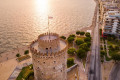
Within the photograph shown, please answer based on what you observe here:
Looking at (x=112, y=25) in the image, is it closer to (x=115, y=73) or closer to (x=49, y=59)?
(x=115, y=73)

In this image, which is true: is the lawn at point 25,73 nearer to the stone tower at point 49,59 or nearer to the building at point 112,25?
the stone tower at point 49,59

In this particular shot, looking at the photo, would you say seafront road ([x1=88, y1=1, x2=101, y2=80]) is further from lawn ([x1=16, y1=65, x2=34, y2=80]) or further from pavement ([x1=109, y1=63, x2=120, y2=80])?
lawn ([x1=16, y1=65, x2=34, y2=80])

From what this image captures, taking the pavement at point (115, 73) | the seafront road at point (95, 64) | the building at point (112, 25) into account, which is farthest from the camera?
the building at point (112, 25)

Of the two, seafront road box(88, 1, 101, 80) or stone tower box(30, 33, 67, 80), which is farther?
seafront road box(88, 1, 101, 80)

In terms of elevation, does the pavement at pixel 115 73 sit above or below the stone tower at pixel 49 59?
below

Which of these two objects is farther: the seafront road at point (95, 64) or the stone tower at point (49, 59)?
the seafront road at point (95, 64)

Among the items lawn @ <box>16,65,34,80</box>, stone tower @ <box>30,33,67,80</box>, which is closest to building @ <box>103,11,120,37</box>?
lawn @ <box>16,65,34,80</box>

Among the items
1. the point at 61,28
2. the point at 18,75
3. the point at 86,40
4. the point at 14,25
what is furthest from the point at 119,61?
the point at 14,25

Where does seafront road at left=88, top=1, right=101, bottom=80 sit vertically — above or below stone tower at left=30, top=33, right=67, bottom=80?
below

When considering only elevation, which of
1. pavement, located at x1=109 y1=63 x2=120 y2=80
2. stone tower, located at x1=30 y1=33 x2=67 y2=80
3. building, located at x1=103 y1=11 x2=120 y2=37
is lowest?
pavement, located at x1=109 y1=63 x2=120 y2=80

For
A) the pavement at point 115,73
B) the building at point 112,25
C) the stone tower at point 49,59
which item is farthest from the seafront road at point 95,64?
the stone tower at point 49,59

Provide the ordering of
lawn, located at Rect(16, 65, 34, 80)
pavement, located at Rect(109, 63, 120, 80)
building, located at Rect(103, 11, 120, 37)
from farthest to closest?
building, located at Rect(103, 11, 120, 37) < pavement, located at Rect(109, 63, 120, 80) < lawn, located at Rect(16, 65, 34, 80)

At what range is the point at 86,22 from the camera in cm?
13912

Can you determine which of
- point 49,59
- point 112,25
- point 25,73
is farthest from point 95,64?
point 112,25
